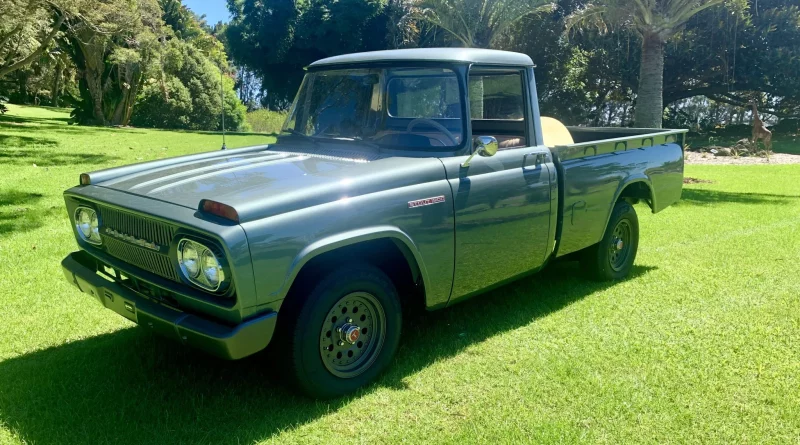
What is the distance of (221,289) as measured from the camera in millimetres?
3234

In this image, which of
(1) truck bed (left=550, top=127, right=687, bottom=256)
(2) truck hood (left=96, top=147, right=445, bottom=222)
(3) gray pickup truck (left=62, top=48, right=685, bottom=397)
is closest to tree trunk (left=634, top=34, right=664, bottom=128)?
(1) truck bed (left=550, top=127, right=687, bottom=256)

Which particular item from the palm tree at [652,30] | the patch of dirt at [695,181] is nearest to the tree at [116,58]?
the palm tree at [652,30]

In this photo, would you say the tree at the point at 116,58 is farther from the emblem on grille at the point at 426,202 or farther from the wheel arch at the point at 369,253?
the emblem on grille at the point at 426,202

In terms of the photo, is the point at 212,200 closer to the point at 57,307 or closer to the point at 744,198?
the point at 57,307

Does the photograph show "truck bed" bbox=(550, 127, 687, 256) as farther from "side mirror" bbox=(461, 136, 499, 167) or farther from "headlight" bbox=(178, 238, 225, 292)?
"headlight" bbox=(178, 238, 225, 292)

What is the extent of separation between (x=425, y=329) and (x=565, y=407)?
140 centimetres

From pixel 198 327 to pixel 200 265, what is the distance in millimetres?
307

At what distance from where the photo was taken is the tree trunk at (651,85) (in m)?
14.1

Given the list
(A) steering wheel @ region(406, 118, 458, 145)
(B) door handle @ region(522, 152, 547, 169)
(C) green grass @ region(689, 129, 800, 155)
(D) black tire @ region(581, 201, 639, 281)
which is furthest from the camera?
(C) green grass @ region(689, 129, 800, 155)

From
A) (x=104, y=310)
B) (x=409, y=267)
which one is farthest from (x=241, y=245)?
(x=104, y=310)

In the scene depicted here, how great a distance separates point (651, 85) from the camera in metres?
14.2

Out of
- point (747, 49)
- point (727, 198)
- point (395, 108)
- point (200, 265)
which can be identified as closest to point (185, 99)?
point (747, 49)

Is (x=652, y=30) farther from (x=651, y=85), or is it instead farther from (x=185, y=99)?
(x=185, y=99)

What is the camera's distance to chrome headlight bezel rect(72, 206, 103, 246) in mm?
4059
